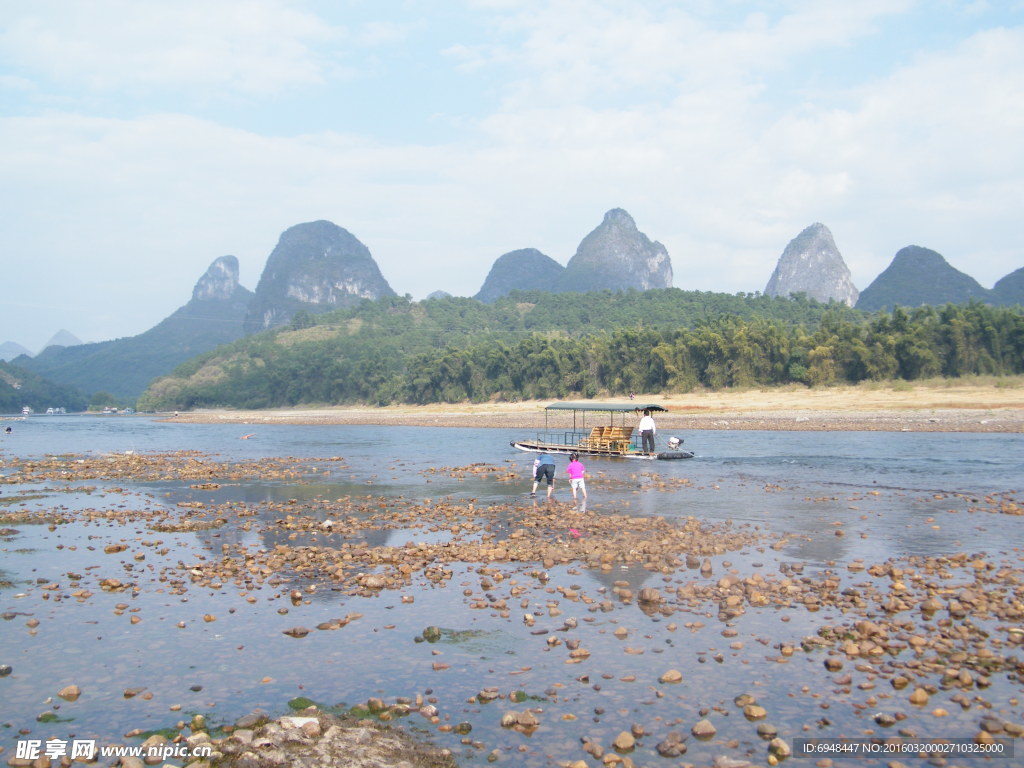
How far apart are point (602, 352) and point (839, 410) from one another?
1508 inches

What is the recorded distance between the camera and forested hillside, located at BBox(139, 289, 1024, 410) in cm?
7325

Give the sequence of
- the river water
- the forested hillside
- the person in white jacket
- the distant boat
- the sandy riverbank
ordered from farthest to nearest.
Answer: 1. the forested hillside
2. the sandy riverbank
3. the person in white jacket
4. the distant boat
5. the river water

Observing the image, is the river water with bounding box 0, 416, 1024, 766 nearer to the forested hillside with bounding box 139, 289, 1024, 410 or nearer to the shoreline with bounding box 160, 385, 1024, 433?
the shoreline with bounding box 160, 385, 1024, 433

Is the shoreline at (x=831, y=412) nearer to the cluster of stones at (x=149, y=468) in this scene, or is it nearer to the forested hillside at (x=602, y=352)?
the forested hillside at (x=602, y=352)

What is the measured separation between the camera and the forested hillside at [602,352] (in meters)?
73.2

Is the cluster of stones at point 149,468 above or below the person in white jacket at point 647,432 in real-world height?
below

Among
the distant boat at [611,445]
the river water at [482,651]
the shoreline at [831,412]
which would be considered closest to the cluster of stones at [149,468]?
the distant boat at [611,445]

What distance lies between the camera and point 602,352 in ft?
322

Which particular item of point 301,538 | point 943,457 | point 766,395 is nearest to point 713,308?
point 766,395

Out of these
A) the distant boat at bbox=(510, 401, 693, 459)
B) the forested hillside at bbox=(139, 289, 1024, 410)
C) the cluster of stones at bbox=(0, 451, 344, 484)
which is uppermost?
the forested hillside at bbox=(139, 289, 1024, 410)

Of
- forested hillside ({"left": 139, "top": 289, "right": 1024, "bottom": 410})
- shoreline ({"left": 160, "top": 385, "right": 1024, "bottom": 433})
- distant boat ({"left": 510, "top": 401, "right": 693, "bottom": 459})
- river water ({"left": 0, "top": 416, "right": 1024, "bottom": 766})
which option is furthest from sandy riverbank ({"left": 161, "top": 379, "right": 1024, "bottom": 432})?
river water ({"left": 0, "top": 416, "right": 1024, "bottom": 766})

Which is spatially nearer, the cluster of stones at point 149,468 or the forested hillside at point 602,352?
the cluster of stones at point 149,468

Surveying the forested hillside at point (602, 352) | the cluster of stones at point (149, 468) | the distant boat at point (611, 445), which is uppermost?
the forested hillside at point (602, 352)

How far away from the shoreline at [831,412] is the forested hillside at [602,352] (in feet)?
13.0
